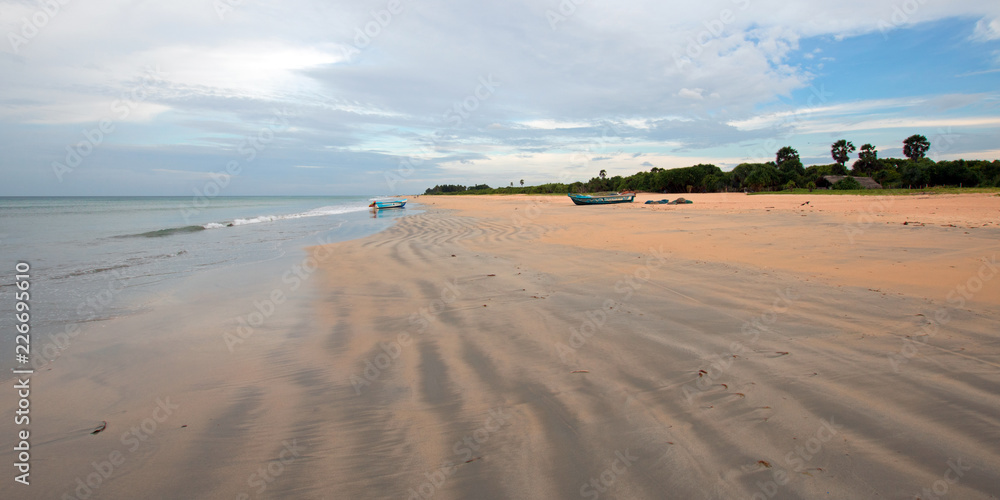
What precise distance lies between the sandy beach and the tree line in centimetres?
5209

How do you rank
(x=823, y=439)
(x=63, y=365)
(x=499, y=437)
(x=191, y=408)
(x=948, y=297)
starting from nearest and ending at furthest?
(x=823, y=439) → (x=499, y=437) → (x=191, y=408) → (x=63, y=365) → (x=948, y=297)

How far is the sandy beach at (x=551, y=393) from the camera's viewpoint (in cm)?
213

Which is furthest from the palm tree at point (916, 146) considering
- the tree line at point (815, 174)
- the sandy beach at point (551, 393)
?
the sandy beach at point (551, 393)

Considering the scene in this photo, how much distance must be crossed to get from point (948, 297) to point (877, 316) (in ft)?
4.32

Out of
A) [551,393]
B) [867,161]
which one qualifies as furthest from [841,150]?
[551,393]

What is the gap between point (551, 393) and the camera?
2.97 m

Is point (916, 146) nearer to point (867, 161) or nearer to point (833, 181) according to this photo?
point (867, 161)

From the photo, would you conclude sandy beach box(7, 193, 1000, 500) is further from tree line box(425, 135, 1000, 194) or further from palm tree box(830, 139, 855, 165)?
palm tree box(830, 139, 855, 165)

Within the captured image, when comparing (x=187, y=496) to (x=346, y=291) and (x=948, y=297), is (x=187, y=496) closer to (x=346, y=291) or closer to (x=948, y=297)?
(x=346, y=291)

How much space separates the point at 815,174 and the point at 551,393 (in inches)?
2742

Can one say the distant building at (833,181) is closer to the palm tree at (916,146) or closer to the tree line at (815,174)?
the tree line at (815,174)

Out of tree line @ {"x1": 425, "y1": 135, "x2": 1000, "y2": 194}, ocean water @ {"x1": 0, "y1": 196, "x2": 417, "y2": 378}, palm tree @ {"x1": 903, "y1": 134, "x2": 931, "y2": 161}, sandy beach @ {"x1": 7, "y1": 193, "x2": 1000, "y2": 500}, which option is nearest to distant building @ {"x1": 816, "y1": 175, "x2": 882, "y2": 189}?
tree line @ {"x1": 425, "y1": 135, "x2": 1000, "y2": 194}

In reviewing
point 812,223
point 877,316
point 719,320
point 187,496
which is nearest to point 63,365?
point 187,496

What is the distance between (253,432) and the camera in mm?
2643
